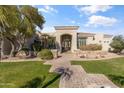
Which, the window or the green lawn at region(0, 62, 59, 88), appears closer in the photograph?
the green lawn at region(0, 62, 59, 88)

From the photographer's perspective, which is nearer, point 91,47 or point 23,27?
point 91,47

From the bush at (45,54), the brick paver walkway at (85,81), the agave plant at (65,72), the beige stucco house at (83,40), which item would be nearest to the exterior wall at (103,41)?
the beige stucco house at (83,40)

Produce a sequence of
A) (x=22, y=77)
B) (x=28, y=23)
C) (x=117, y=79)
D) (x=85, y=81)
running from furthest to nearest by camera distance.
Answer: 1. (x=28, y=23)
2. (x=22, y=77)
3. (x=117, y=79)
4. (x=85, y=81)

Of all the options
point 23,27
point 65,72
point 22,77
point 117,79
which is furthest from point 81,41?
point 22,77

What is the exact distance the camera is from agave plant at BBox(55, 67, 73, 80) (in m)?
12.4

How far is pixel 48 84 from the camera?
10.6m

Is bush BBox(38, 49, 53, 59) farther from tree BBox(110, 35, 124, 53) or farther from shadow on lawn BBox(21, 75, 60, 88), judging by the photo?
tree BBox(110, 35, 124, 53)

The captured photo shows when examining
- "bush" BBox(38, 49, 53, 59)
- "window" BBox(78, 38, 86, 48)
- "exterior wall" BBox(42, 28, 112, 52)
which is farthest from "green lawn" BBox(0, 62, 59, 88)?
"window" BBox(78, 38, 86, 48)

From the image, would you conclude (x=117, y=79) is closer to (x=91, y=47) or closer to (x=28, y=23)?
(x=91, y=47)

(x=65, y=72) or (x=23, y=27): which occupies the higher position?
(x=23, y=27)

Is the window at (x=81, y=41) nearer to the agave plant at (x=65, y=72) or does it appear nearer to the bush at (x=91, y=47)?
the bush at (x=91, y=47)

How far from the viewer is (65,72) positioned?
44.6 ft

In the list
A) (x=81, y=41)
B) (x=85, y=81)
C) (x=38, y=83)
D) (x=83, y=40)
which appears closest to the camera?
(x=38, y=83)

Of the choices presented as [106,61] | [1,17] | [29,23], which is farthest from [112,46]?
[1,17]
